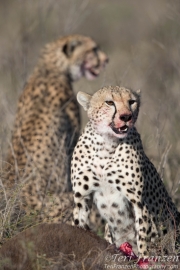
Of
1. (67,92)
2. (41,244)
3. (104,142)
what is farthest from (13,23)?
(41,244)

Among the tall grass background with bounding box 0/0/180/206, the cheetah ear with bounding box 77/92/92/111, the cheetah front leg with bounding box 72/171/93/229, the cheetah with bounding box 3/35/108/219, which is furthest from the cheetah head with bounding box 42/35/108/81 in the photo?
the cheetah front leg with bounding box 72/171/93/229

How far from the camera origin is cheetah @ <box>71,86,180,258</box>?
409 cm

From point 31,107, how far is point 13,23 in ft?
30.1

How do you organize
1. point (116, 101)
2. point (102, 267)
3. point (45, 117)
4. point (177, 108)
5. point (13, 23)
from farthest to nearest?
point (13, 23) < point (177, 108) < point (45, 117) < point (116, 101) < point (102, 267)

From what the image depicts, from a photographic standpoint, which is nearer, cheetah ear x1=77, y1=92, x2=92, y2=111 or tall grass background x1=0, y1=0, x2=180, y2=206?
cheetah ear x1=77, y1=92, x2=92, y2=111

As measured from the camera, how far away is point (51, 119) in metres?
6.12

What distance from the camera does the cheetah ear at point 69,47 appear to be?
6.64 meters

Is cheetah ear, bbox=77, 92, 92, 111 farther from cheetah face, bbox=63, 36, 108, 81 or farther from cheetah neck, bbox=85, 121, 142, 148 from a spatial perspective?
cheetah face, bbox=63, 36, 108, 81

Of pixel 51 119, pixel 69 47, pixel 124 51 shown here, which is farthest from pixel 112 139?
pixel 124 51

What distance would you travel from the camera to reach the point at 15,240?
3346mm

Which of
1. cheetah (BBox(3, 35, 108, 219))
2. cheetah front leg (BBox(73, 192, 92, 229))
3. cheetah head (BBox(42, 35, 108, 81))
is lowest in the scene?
cheetah front leg (BBox(73, 192, 92, 229))

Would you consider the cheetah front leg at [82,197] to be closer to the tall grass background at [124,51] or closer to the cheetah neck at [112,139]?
the cheetah neck at [112,139]

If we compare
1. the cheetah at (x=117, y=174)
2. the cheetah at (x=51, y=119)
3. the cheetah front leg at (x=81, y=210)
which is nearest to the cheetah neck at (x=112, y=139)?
the cheetah at (x=117, y=174)

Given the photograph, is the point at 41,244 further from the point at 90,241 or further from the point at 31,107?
the point at 31,107
